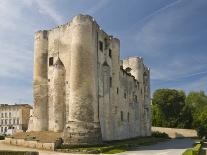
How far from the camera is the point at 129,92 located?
189ft

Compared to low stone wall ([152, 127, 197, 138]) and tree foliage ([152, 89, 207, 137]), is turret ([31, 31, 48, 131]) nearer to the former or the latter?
low stone wall ([152, 127, 197, 138])

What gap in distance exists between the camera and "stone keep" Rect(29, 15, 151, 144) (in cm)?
3806

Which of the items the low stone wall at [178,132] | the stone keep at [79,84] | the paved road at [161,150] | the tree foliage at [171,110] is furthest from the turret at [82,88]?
the tree foliage at [171,110]

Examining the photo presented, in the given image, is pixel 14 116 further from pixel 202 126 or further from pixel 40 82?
pixel 40 82

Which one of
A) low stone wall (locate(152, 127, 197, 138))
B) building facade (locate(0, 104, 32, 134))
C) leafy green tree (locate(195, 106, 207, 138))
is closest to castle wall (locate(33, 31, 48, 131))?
leafy green tree (locate(195, 106, 207, 138))

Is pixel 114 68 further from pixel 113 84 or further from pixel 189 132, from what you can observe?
pixel 189 132

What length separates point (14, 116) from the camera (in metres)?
102

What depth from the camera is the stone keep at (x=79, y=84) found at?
125 ft

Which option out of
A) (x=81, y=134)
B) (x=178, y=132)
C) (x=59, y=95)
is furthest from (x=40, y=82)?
(x=178, y=132)

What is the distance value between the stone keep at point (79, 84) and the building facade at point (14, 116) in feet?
178

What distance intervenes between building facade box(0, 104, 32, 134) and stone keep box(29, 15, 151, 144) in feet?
Result: 178

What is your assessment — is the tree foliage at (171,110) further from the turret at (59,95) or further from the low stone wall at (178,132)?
the turret at (59,95)

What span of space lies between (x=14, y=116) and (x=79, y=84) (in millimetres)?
68861

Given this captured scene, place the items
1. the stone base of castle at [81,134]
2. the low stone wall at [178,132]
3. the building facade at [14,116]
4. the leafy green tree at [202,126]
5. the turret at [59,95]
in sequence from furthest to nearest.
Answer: the building facade at [14,116] → the low stone wall at [178,132] → the leafy green tree at [202,126] → the turret at [59,95] → the stone base of castle at [81,134]
